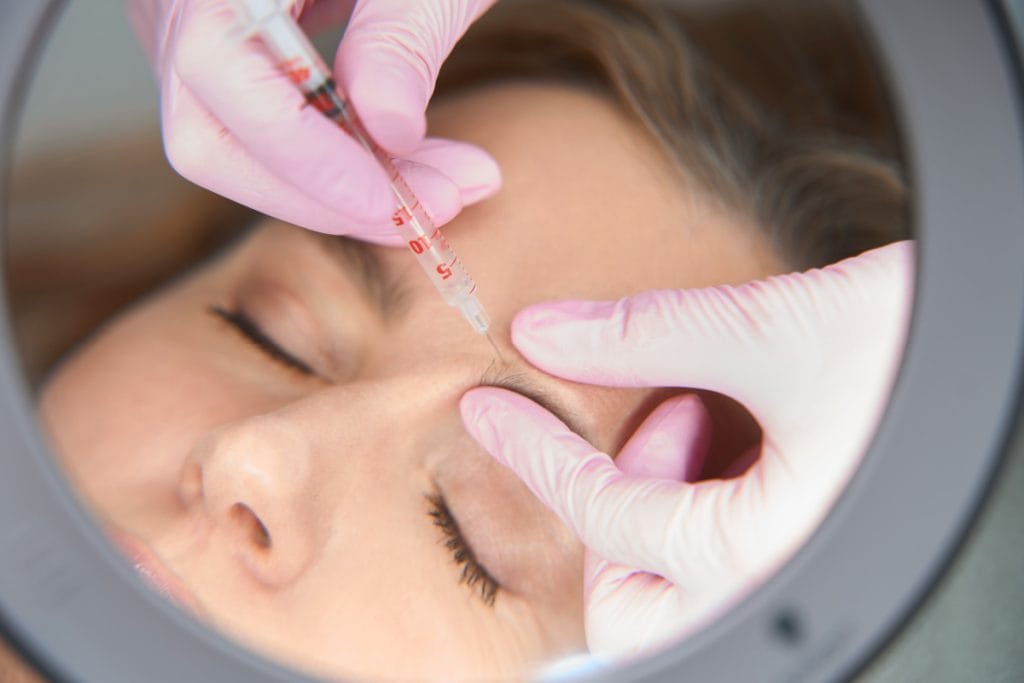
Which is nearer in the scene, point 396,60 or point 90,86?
point 396,60

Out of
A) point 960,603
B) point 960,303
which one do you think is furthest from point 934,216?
point 960,603

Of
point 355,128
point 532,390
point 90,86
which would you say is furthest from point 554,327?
point 90,86

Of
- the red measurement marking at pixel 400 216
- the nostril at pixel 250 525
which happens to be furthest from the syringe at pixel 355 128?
the nostril at pixel 250 525

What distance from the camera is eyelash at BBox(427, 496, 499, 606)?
67 cm

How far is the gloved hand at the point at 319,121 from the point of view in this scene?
680mm

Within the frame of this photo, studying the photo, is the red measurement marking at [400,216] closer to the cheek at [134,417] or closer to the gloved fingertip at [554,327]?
the gloved fingertip at [554,327]

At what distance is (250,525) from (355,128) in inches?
15.6

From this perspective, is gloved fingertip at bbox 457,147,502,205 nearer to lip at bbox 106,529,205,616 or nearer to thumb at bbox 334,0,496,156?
thumb at bbox 334,0,496,156

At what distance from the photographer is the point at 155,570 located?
640 mm

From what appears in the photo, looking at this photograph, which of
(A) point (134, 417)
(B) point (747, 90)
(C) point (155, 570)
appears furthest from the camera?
(B) point (747, 90)

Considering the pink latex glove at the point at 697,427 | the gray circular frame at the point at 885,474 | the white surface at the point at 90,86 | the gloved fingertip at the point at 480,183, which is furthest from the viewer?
the white surface at the point at 90,86

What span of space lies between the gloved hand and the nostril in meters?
0.31

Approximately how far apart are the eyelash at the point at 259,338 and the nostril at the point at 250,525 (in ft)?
0.63

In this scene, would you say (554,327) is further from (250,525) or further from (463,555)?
(250,525)
